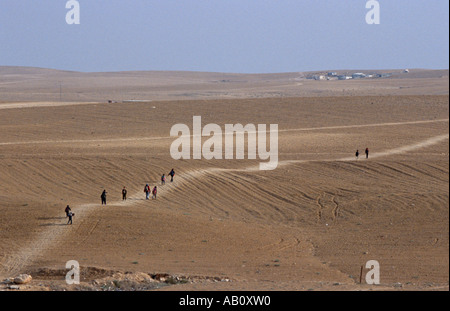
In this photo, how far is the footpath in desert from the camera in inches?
664

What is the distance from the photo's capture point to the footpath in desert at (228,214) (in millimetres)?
16859

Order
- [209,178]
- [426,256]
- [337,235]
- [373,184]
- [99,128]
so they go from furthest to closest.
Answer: [99,128]
[209,178]
[373,184]
[337,235]
[426,256]

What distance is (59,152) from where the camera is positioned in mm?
41500

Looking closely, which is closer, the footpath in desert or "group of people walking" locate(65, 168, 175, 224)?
the footpath in desert

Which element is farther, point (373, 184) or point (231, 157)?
point (231, 157)

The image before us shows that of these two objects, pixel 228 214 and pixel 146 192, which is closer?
pixel 228 214

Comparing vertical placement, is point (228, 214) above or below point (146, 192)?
below

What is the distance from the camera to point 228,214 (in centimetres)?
2758

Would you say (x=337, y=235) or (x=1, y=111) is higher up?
(x=1, y=111)

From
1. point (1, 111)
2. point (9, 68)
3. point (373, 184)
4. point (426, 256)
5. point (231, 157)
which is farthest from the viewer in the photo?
point (9, 68)

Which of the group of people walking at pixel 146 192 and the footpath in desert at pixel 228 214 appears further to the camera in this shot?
the group of people walking at pixel 146 192
